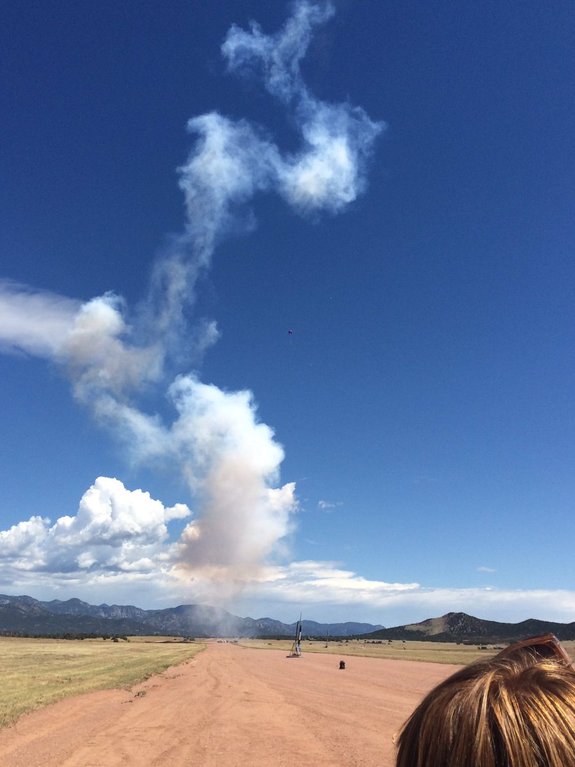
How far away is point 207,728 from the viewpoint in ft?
67.0

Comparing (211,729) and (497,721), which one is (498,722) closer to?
(497,721)

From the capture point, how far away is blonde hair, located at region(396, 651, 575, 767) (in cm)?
156

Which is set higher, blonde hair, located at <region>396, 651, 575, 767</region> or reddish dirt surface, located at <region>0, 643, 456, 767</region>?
blonde hair, located at <region>396, 651, 575, 767</region>

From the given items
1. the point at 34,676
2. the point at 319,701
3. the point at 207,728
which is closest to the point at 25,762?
the point at 207,728

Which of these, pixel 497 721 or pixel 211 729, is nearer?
pixel 497 721

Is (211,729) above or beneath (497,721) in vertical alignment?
beneath

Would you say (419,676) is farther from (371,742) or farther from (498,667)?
(498,667)

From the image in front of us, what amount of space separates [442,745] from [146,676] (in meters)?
46.8

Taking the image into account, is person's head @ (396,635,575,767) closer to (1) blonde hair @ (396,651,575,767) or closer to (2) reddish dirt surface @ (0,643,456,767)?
(1) blonde hair @ (396,651,575,767)

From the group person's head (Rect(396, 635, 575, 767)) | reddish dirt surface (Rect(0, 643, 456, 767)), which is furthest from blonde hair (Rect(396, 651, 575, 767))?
reddish dirt surface (Rect(0, 643, 456, 767))

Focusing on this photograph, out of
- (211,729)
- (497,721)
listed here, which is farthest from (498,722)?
(211,729)

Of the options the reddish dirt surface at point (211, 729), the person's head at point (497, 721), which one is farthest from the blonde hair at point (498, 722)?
the reddish dirt surface at point (211, 729)

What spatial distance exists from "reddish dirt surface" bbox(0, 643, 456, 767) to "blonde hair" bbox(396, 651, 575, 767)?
9.57m

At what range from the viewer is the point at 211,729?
20219 mm
